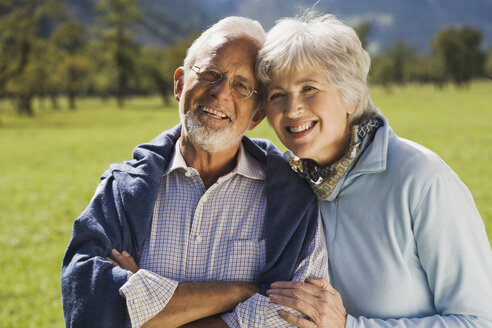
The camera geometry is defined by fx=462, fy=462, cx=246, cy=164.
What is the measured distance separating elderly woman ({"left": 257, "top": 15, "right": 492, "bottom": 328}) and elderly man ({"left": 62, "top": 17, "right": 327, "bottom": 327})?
0.55 feet

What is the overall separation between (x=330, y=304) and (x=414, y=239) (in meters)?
0.53

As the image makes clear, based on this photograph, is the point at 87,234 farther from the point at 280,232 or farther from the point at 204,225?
the point at 280,232

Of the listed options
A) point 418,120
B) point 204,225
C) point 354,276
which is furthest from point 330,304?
point 418,120

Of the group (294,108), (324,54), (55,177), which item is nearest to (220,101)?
(294,108)

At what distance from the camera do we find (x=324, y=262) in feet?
8.27

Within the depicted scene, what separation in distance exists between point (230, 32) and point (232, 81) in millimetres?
323

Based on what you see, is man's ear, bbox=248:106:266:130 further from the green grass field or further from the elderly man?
the green grass field

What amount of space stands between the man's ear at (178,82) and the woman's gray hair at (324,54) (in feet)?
2.43

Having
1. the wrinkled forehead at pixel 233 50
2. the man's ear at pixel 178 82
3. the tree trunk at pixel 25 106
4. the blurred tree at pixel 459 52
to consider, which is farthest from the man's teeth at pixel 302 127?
the blurred tree at pixel 459 52

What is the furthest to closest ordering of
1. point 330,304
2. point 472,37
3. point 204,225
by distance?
point 472,37
point 204,225
point 330,304

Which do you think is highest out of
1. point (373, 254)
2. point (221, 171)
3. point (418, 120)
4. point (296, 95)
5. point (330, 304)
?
point (296, 95)

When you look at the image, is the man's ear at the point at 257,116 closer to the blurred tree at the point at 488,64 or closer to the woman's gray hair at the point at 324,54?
the woman's gray hair at the point at 324,54

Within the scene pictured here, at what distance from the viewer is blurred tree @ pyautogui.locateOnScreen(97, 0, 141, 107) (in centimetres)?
5528

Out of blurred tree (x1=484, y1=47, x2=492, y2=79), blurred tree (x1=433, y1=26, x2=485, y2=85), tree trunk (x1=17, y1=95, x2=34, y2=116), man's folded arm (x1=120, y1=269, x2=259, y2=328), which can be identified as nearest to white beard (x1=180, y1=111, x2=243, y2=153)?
man's folded arm (x1=120, y1=269, x2=259, y2=328)
